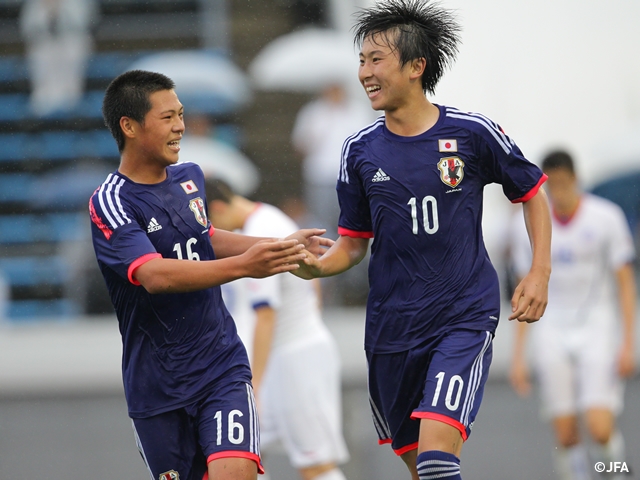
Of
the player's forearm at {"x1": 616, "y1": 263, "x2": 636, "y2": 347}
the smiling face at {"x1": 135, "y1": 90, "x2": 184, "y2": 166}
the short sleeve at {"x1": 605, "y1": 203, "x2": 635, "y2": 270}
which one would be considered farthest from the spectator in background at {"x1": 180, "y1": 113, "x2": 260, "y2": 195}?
the smiling face at {"x1": 135, "y1": 90, "x2": 184, "y2": 166}

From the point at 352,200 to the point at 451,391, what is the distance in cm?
97

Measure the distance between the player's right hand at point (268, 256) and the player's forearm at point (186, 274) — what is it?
0.10 ft

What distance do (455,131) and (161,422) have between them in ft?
5.58

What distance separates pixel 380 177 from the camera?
4.19m

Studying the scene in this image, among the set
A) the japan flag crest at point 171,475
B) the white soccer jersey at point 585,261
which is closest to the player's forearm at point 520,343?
the white soccer jersey at point 585,261

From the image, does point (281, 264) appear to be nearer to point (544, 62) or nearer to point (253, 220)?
point (253, 220)

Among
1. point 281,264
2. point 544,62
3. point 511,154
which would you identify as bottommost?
point 281,264

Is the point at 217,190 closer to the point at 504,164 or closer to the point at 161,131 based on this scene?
the point at 161,131

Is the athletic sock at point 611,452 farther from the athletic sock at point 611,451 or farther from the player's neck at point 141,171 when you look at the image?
the player's neck at point 141,171

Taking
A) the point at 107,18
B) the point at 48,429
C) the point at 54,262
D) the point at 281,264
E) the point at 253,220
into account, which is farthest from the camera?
the point at 107,18

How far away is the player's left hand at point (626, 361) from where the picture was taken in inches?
275

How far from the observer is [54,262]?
9.95 m

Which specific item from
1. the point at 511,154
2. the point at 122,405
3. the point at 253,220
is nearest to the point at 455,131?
the point at 511,154

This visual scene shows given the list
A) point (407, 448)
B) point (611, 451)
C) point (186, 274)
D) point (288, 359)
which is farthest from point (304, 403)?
point (186, 274)
